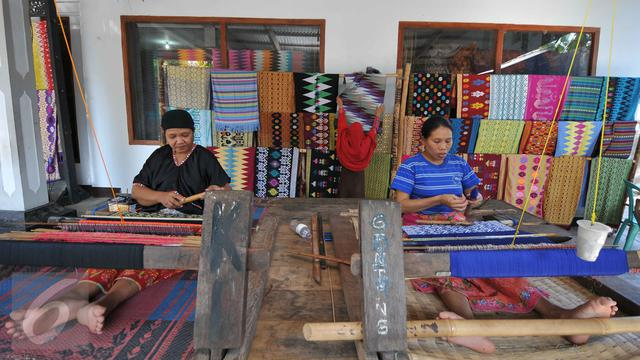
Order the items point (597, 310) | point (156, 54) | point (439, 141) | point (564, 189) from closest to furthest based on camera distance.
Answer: point (597, 310), point (439, 141), point (564, 189), point (156, 54)

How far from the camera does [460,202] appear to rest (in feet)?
6.29

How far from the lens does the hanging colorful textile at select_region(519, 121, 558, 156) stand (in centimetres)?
420

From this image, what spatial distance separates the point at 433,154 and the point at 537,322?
4.29 ft

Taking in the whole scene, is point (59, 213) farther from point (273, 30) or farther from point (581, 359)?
point (581, 359)

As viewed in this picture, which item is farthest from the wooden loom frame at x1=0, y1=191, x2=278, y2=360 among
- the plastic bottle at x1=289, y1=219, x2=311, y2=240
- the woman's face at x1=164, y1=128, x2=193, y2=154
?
the woman's face at x1=164, y1=128, x2=193, y2=154

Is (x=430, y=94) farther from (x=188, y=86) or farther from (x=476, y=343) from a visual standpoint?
(x=476, y=343)

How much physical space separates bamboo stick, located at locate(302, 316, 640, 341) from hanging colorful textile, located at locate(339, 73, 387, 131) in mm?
3403

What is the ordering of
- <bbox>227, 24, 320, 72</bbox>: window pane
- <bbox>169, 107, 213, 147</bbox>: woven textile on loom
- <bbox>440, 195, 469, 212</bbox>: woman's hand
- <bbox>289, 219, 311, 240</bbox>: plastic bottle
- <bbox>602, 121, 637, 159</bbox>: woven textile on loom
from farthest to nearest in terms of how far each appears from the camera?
<bbox>227, 24, 320, 72</bbox>: window pane
<bbox>169, 107, 213, 147</bbox>: woven textile on loom
<bbox>602, 121, 637, 159</bbox>: woven textile on loom
<bbox>440, 195, 469, 212</bbox>: woman's hand
<bbox>289, 219, 311, 240</bbox>: plastic bottle

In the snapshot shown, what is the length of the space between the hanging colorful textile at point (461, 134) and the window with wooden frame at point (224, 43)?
1.74 meters

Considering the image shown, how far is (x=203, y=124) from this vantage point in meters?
4.35

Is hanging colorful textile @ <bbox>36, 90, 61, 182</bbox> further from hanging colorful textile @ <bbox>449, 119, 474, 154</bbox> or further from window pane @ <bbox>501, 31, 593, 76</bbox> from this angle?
window pane @ <bbox>501, 31, 593, 76</bbox>

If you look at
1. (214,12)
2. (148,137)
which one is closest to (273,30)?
(214,12)

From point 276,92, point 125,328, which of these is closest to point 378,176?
point 276,92

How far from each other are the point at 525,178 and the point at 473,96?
3.85 feet
